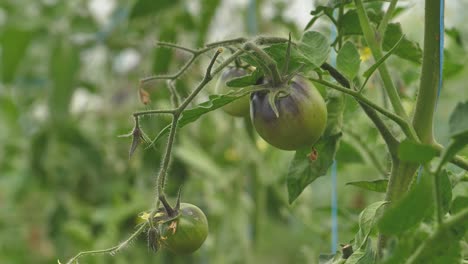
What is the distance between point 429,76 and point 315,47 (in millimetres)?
111

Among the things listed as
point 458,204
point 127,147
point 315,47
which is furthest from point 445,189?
point 127,147

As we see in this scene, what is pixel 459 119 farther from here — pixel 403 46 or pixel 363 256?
pixel 403 46

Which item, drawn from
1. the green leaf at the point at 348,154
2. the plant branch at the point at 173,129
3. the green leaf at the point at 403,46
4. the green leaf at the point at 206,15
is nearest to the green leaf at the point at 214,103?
the plant branch at the point at 173,129

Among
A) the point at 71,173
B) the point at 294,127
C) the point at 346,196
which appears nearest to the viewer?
the point at 294,127

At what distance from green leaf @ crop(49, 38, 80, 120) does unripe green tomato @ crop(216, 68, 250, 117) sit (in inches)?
59.7

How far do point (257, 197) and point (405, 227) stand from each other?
133 cm

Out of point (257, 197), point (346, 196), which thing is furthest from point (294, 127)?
point (346, 196)

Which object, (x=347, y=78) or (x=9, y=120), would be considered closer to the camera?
(x=347, y=78)

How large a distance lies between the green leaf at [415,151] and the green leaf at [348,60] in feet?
0.56

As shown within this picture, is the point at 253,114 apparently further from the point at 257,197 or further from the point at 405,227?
the point at 257,197

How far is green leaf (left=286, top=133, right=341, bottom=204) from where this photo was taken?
0.83 metres

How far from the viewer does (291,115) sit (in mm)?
684

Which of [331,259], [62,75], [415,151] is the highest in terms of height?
[62,75]

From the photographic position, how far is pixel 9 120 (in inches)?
116
